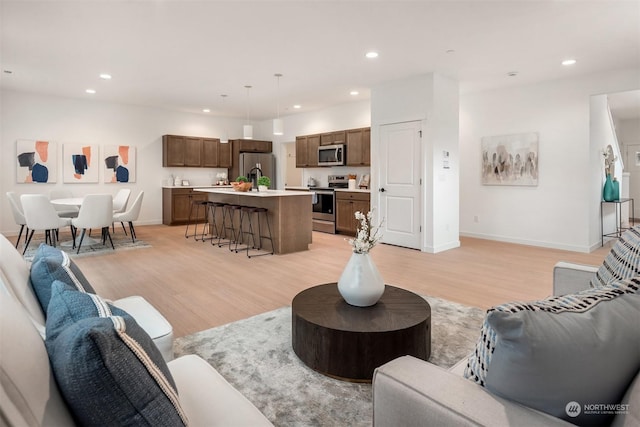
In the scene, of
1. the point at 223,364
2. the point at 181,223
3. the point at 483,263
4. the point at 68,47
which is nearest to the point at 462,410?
the point at 223,364

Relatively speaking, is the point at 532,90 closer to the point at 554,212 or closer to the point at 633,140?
the point at 554,212

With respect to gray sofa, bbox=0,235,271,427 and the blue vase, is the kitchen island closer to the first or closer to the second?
gray sofa, bbox=0,235,271,427

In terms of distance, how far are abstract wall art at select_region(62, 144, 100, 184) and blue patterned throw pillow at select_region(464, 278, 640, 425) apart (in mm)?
8742

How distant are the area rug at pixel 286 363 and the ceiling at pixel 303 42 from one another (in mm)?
2812

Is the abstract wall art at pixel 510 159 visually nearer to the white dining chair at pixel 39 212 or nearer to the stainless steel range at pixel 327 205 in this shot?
the stainless steel range at pixel 327 205

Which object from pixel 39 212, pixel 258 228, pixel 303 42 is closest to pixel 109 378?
pixel 303 42

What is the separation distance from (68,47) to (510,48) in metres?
5.34

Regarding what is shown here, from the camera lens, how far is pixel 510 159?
643cm

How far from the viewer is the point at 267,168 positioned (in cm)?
994

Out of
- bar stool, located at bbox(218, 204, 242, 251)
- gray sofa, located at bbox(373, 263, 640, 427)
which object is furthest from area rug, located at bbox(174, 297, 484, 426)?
bar stool, located at bbox(218, 204, 242, 251)

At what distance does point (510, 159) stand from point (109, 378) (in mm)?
6926

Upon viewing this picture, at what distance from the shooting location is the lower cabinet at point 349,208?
7.00m

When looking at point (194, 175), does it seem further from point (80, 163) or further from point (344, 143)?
point (344, 143)

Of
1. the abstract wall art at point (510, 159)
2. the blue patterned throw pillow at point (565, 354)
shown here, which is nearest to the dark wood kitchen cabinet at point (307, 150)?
the abstract wall art at point (510, 159)
